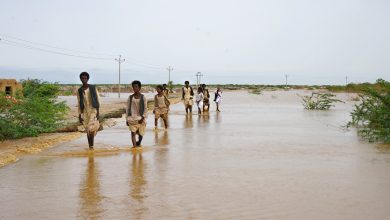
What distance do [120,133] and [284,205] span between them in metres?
9.90

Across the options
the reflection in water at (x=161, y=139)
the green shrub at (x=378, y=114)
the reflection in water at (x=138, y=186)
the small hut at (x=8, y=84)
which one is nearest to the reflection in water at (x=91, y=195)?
the reflection in water at (x=138, y=186)

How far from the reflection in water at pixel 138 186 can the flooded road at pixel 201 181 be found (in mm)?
14

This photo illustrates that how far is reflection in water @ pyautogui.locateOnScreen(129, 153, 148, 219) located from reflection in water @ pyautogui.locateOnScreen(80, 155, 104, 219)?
0.44m

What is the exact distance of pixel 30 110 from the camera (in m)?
13.5

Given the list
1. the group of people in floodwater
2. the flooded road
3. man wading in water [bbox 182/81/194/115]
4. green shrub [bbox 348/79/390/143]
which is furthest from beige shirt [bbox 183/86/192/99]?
the group of people in floodwater

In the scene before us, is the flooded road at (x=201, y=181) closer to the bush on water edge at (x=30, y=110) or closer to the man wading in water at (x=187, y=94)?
the bush on water edge at (x=30, y=110)

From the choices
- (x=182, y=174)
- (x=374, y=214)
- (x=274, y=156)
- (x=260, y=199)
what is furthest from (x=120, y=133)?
(x=374, y=214)

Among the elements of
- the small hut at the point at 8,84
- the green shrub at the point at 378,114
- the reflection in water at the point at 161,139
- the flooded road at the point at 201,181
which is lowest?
the flooded road at the point at 201,181

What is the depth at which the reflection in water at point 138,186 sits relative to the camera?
5668 millimetres

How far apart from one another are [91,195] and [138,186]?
0.82 meters

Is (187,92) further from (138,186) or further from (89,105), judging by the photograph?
(138,186)

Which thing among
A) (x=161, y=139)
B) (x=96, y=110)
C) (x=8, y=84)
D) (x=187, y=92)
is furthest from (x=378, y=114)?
(x=8, y=84)

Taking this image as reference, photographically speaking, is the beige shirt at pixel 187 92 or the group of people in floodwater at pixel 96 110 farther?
the beige shirt at pixel 187 92

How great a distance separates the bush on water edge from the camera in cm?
1276
